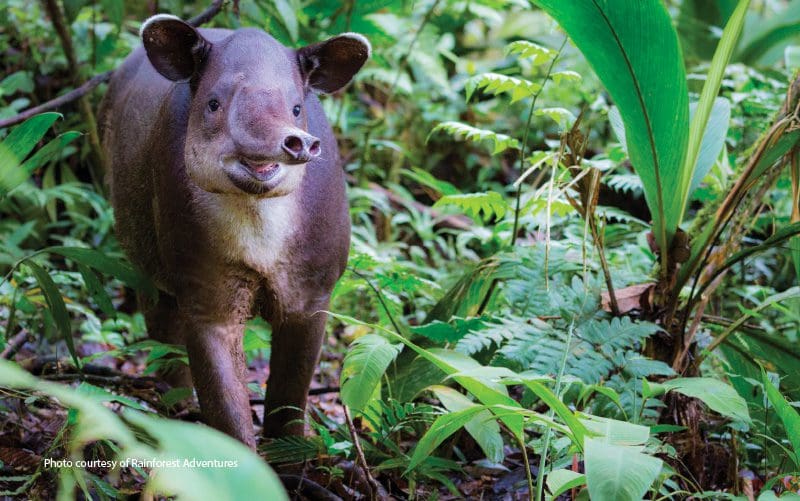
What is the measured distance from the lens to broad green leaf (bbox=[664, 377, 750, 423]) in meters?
2.65

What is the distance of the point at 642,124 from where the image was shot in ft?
10.9

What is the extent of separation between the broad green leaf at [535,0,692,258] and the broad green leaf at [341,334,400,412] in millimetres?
1293

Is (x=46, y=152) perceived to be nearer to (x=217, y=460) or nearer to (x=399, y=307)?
(x=399, y=307)

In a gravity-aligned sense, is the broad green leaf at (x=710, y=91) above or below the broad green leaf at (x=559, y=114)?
above

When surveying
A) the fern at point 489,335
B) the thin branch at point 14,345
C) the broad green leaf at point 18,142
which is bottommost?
the thin branch at point 14,345

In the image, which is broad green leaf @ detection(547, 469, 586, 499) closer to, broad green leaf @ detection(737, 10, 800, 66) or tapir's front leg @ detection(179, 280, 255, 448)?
tapir's front leg @ detection(179, 280, 255, 448)

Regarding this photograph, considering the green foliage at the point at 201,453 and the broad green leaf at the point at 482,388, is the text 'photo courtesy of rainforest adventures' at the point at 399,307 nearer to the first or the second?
the broad green leaf at the point at 482,388

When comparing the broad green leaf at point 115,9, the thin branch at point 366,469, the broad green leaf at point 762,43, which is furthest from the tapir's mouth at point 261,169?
the broad green leaf at point 762,43

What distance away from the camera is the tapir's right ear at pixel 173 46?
309cm

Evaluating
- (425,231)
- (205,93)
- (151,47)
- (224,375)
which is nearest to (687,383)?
(224,375)

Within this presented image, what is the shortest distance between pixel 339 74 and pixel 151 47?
72 cm

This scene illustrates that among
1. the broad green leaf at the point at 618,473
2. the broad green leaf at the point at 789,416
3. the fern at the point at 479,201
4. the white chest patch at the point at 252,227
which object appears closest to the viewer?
the broad green leaf at the point at 618,473

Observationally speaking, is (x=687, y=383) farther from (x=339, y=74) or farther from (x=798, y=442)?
(x=339, y=74)

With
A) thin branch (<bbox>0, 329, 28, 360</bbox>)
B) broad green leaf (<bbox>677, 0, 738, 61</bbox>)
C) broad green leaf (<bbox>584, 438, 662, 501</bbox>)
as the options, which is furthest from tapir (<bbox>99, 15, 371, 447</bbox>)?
broad green leaf (<bbox>677, 0, 738, 61</bbox>)
